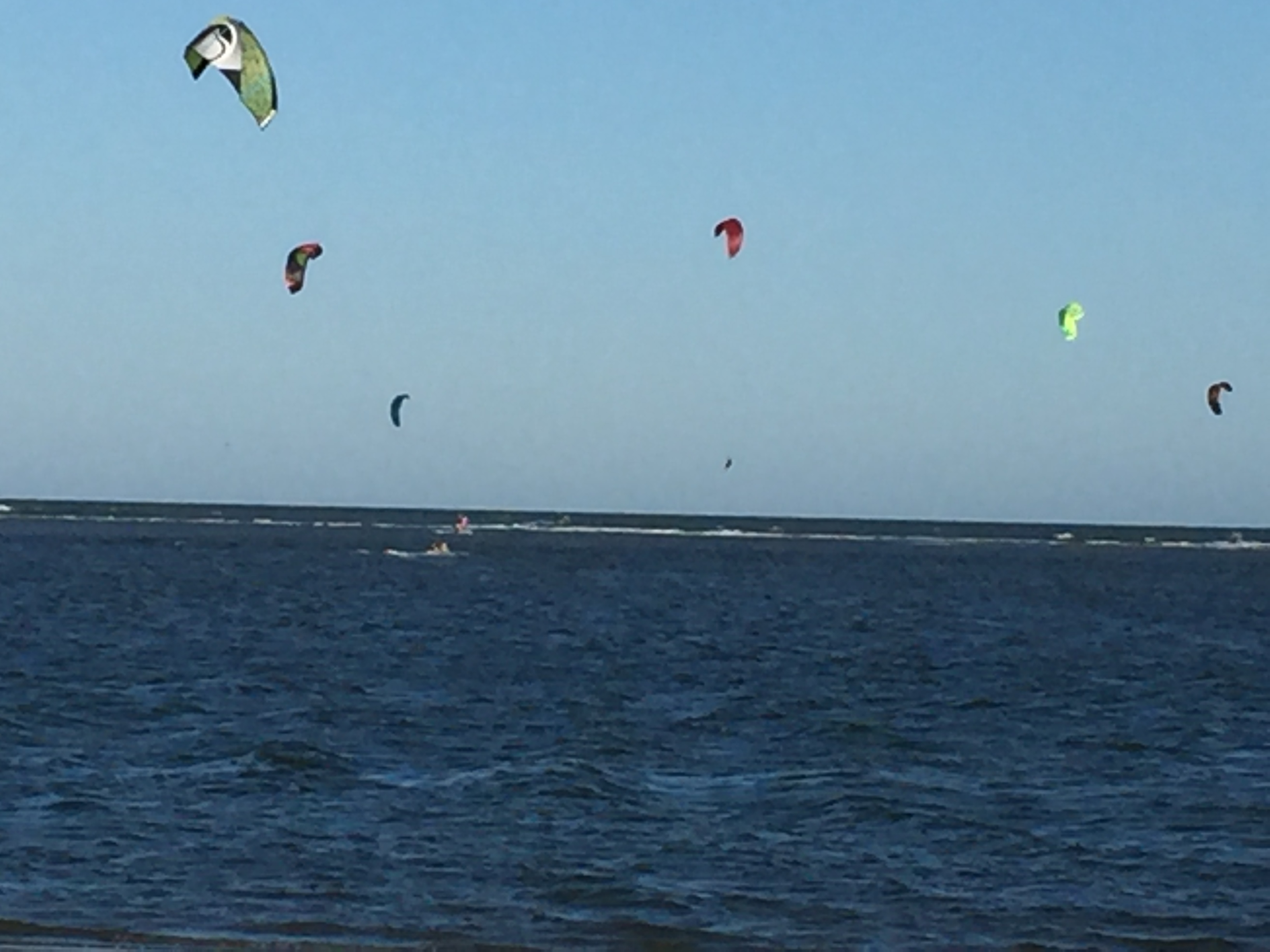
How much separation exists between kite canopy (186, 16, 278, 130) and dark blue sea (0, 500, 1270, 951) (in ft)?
20.1

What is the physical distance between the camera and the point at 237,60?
18719 millimetres

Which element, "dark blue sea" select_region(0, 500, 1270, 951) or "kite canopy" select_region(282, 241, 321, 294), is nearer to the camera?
"dark blue sea" select_region(0, 500, 1270, 951)

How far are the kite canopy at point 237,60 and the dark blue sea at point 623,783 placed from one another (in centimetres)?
614

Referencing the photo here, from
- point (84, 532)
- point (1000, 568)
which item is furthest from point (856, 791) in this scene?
point (84, 532)

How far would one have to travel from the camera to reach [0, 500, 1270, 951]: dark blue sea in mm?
15508

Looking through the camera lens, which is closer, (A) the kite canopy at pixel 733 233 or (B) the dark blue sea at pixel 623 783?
(B) the dark blue sea at pixel 623 783

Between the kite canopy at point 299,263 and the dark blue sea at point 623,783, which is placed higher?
the kite canopy at point 299,263

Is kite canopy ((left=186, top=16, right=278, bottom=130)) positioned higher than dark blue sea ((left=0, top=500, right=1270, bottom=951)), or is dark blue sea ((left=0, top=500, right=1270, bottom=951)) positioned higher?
kite canopy ((left=186, top=16, right=278, bottom=130))

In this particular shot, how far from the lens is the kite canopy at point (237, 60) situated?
18.4 meters

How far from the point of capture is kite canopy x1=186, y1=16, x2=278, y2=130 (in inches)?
724

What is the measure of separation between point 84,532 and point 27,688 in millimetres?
124678

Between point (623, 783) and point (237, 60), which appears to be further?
point (623, 783)

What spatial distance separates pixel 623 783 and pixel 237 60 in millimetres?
8148

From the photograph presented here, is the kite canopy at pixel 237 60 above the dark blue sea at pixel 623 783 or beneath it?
above
